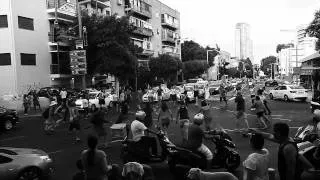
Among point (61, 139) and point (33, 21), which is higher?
point (33, 21)

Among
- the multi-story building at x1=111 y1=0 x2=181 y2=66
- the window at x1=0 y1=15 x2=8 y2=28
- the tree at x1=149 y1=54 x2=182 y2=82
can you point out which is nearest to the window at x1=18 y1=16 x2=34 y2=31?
the window at x1=0 y1=15 x2=8 y2=28

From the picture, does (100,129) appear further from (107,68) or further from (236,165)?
(107,68)

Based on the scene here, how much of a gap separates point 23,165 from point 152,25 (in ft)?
210

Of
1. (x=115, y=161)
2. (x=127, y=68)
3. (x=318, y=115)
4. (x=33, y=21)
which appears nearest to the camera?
(x=318, y=115)

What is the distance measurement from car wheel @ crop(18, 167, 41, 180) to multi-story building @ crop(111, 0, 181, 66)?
46262mm

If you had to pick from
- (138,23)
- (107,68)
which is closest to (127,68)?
(107,68)

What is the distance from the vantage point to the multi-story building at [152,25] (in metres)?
60.2

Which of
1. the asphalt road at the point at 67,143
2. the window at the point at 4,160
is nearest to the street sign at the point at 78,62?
the asphalt road at the point at 67,143

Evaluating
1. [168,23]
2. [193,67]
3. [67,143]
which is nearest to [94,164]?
[67,143]

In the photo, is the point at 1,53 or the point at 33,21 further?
the point at 33,21

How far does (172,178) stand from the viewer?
945cm

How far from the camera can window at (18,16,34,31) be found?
120ft

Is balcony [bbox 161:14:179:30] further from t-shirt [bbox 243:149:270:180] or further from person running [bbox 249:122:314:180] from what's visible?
t-shirt [bbox 243:149:270:180]

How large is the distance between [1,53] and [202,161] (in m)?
31.0
